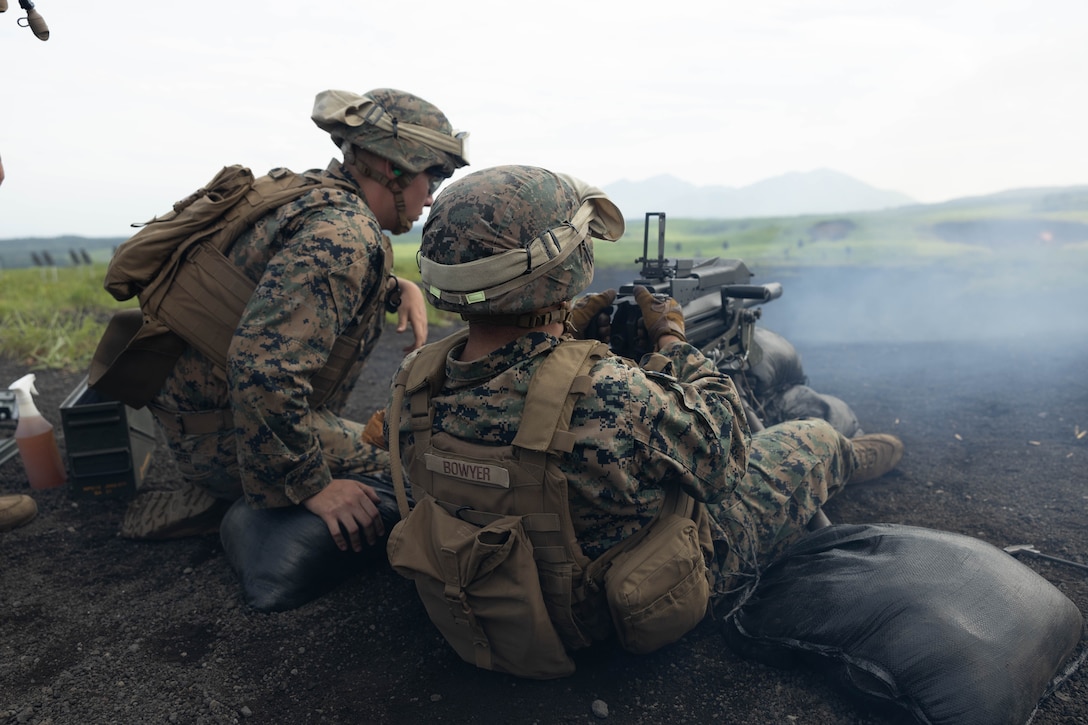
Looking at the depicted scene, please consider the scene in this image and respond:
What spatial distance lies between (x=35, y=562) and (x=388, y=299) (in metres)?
2.30

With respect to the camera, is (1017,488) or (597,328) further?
(1017,488)

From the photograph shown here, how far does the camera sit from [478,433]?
2.22m

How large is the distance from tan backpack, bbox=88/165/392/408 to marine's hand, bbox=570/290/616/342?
0.95 meters

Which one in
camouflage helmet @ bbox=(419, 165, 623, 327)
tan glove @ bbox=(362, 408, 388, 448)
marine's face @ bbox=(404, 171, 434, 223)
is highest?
marine's face @ bbox=(404, 171, 434, 223)

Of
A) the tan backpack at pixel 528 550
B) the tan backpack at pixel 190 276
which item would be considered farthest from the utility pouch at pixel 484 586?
the tan backpack at pixel 190 276

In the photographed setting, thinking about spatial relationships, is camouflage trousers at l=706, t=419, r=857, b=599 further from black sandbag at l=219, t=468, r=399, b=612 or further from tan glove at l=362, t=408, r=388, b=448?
black sandbag at l=219, t=468, r=399, b=612

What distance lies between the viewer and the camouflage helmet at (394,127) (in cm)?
337

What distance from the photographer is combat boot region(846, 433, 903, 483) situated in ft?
13.9

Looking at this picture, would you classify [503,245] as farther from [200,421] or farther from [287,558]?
[200,421]

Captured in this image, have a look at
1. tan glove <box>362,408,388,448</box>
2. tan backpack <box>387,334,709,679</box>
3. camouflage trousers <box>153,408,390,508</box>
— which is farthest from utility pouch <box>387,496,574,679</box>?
camouflage trousers <box>153,408,390,508</box>

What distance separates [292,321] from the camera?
2951 millimetres

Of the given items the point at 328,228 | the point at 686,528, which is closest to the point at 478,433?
the point at 686,528

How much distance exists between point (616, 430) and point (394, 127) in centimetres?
214

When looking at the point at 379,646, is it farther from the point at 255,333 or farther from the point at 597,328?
the point at 597,328
